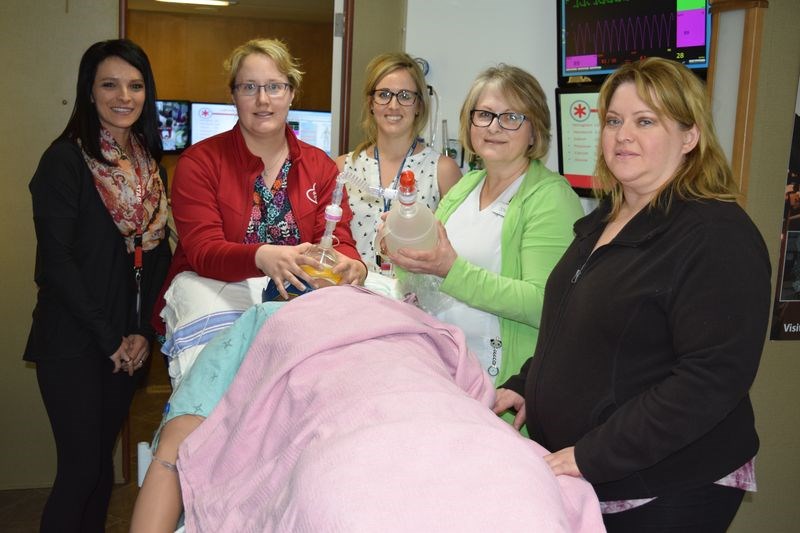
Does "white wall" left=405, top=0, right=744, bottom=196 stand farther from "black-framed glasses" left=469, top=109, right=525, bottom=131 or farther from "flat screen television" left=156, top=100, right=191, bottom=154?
"flat screen television" left=156, top=100, right=191, bottom=154

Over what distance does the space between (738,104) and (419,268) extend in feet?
3.00

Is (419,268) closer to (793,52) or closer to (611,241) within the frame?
(611,241)

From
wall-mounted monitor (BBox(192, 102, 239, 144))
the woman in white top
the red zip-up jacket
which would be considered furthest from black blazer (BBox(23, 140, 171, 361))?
wall-mounted monitor (BBox(192, 102, 239, 144))

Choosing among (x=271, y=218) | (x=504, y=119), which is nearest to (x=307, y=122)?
(x=271, y=218)

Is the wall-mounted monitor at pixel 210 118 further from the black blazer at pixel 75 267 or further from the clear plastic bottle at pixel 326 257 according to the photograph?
the clear plastic bottle at pixel 326 257

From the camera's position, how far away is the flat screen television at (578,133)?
2.68 metres

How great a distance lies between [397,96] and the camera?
2.65 meters

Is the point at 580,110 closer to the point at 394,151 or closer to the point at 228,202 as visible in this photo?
the point at 394,151

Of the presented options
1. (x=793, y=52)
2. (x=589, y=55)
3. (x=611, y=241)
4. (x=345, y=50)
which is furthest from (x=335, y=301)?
(x=345, y=50)

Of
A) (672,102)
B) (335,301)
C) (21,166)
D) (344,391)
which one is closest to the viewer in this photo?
(344,391)

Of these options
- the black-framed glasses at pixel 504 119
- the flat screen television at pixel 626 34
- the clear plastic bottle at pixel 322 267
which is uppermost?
the flat screen television at pixel 626 34

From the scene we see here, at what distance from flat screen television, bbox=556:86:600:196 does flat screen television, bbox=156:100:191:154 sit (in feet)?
13.6

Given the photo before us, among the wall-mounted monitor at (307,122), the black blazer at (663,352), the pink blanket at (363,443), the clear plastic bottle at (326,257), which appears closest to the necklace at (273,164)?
the clear plastic bottle at (326,257)

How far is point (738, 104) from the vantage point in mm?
1933
